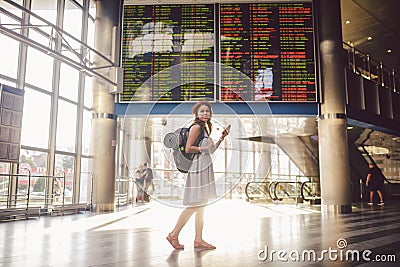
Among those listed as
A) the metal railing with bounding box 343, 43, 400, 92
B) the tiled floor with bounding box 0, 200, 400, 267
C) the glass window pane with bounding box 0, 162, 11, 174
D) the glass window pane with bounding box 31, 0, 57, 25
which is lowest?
the tiled floor with bounding box 0, 200, 400, 267

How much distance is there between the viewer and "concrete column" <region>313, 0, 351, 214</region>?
8156 millimetres

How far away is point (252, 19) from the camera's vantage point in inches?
335

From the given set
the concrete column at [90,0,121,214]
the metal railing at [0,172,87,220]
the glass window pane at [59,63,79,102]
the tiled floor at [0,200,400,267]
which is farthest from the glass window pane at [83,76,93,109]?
the tiled floor at [0,200,400,267]

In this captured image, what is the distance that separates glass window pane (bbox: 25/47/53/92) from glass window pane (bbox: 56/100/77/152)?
2.12 ft

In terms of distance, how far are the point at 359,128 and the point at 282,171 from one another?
13.8ft

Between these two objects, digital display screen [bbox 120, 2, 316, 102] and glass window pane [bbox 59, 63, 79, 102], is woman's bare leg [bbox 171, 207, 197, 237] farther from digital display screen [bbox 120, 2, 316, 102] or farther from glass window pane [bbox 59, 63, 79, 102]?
glass window pane [bbox 59, 63, 79, 102]

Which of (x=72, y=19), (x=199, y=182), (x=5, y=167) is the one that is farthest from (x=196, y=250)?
(x=72, y=19)

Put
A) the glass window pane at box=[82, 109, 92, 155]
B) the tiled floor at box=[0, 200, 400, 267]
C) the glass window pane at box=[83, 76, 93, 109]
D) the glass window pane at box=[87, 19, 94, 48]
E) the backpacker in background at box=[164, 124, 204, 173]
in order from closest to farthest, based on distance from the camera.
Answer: the tiled floor at box=[0, 200, 400, 267], the backpacker in background at box=[164, 124, 204, 173], the glass window pane at box=[82, 109, 92, 155], the glass window pane at box=[83, 76, 93, 109], the glass window pane at box=[87, 19, 94, 48]

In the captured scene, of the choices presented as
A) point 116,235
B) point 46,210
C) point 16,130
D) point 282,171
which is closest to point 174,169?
point 116,235

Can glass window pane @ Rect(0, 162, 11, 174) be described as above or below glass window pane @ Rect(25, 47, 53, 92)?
below

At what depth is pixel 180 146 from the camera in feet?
10.5

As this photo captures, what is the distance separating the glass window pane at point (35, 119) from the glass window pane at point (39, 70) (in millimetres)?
207

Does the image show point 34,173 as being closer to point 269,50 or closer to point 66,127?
point 66,127

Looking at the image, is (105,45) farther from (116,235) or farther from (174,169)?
(174,169)
